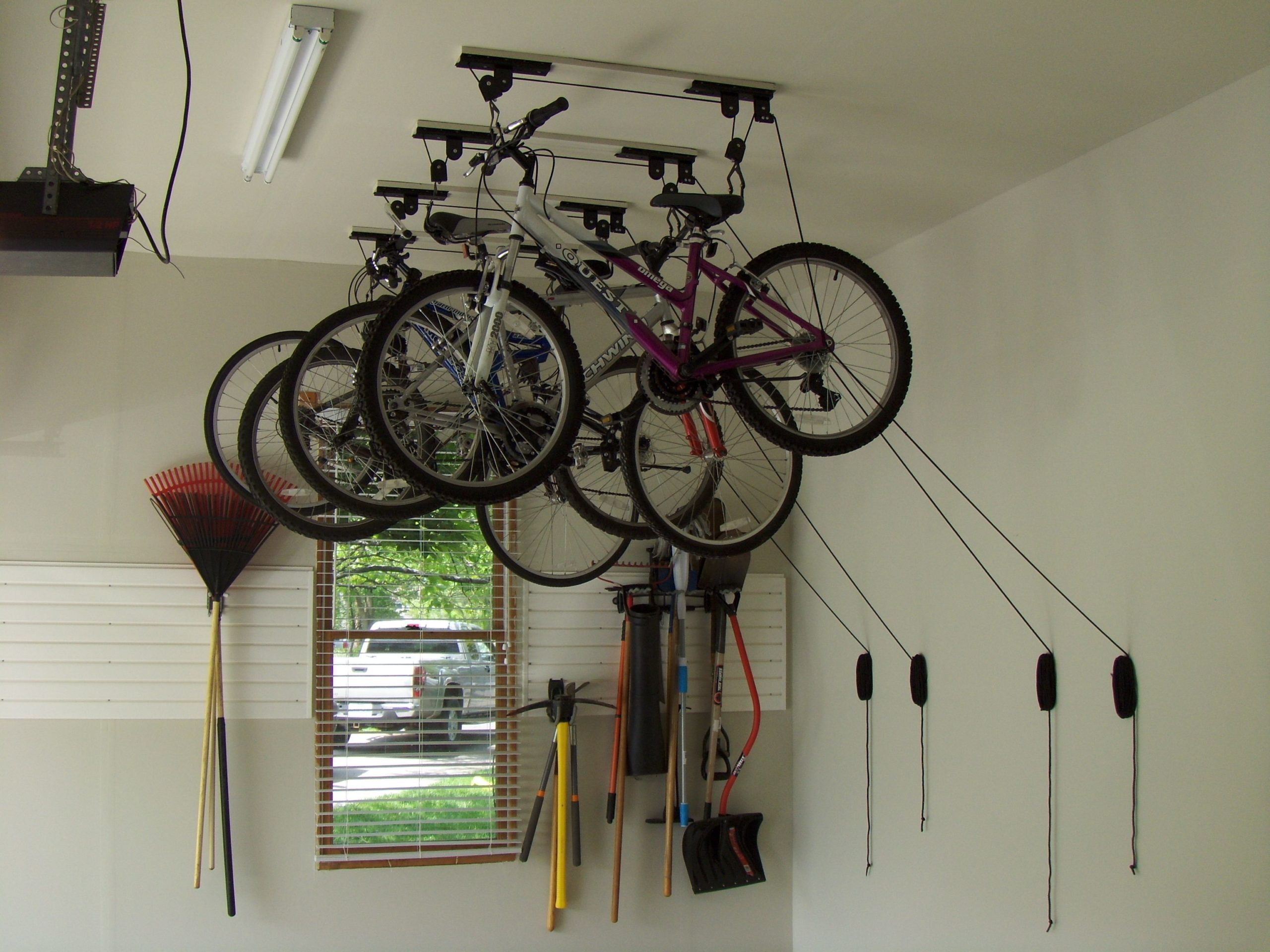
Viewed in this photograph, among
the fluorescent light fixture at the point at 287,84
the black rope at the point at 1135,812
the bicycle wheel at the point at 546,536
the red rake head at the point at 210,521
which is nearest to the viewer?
the fluorescent light fixture at the point at 287,84

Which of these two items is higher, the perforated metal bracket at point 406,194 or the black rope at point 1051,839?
the perforated metal bracket at point 406,194

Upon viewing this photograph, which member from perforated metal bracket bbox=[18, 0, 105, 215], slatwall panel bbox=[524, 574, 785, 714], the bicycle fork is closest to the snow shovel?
slatwall panel bbox=[524, 574, 785, 714]

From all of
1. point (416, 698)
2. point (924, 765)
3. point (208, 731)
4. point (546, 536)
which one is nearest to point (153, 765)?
point (208, 731)

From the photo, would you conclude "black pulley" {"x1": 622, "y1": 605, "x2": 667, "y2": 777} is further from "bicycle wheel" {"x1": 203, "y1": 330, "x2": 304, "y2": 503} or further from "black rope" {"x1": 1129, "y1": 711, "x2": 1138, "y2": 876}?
"black rope" {"x1": 1129, "y1": 711, "x2": 1138, "y2": 876}

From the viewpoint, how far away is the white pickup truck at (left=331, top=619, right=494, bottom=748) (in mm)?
4266

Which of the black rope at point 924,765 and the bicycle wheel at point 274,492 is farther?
the black rope at point 924,765

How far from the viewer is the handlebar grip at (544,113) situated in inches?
95.9

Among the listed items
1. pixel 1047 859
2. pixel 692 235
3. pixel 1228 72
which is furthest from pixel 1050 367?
pixel 1047 859

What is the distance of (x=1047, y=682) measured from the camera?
10.3ft

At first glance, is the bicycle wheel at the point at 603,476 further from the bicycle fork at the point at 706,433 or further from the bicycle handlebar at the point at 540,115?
the bicycle handlebar at the point at 540,115

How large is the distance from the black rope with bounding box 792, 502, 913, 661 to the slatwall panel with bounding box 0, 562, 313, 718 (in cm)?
206

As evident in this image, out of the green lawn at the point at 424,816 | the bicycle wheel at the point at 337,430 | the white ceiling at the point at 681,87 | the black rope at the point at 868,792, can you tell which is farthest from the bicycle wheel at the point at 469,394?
the black rope at the point at 868,792

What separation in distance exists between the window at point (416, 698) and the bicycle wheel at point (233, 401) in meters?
0.62

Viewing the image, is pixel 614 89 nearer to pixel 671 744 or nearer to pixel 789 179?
pixel 789 179
